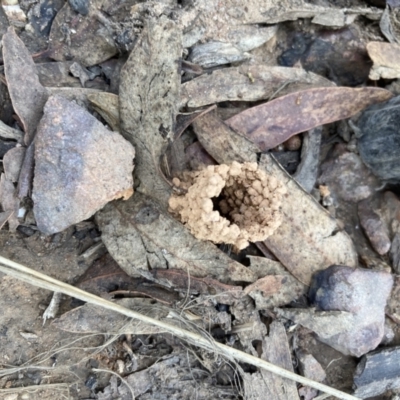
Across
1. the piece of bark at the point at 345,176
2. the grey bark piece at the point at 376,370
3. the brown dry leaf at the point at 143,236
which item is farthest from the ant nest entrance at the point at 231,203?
the grey bark piece at the point at 376,370

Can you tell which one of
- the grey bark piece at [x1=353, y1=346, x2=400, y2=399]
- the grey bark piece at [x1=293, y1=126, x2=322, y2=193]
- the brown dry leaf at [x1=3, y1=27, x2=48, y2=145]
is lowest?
the grey bark piece at [x1=353, y1=346, x2=400, y2=399]

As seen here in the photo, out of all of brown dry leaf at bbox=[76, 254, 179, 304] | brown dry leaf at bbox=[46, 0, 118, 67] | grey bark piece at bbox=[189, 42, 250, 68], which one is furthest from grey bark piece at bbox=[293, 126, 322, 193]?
brown dry leaf at bbox=[46, 0, 118, 67]

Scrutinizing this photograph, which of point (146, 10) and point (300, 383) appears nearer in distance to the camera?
point (146, 10)

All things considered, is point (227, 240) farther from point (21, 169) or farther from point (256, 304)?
point (21, 169)

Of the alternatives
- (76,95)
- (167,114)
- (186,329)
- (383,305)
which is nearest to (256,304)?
(186,329)

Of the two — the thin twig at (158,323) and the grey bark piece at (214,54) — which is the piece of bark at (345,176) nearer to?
the grey bark piece at (214,54)

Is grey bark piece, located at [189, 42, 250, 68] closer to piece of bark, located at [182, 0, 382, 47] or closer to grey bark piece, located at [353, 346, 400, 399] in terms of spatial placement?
piece of bark, located at [182, 0, 382, 47]
